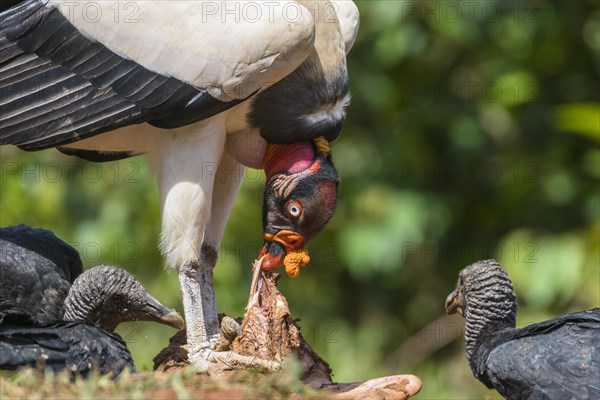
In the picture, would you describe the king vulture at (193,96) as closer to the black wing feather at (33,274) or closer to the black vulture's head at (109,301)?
the black vulture's head at (109,301)

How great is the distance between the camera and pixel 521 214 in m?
10.9

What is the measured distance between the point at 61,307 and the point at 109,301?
0.93ft

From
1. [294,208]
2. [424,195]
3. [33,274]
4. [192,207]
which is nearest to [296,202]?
[294,208]

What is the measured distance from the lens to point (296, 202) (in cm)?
619

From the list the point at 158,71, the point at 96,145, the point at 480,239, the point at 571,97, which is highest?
the point at 158,71

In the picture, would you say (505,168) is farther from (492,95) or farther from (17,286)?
(17,286)

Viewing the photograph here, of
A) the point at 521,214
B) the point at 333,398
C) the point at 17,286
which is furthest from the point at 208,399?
the point at 521,214

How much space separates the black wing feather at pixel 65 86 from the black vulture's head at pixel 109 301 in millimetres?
791

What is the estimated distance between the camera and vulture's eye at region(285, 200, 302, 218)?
20.2 ft

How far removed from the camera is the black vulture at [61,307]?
199 inches

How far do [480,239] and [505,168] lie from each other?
75 centimetres

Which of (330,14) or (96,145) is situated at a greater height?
(330,14)

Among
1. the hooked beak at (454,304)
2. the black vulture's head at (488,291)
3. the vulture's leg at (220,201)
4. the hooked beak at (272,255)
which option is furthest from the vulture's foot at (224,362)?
the hooked beak at (454,304)

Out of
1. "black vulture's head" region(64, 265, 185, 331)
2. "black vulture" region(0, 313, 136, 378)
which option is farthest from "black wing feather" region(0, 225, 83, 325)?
"black vulture" region(0, 313, 136, 378)
